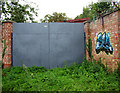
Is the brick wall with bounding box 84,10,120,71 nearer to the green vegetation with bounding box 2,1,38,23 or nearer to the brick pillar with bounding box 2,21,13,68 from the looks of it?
the brick pillar with bounding box 2,21,13,68

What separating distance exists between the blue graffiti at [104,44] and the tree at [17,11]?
Answer: 31.0 ft

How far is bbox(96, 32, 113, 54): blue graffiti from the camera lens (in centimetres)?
482

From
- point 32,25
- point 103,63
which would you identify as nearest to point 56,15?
point 32,25

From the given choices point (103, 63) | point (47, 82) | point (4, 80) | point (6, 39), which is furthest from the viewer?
point (6, 39)

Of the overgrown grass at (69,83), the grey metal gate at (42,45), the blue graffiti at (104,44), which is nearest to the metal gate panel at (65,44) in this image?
the grey metal gate at (42,45)

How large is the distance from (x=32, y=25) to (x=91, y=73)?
132 inches

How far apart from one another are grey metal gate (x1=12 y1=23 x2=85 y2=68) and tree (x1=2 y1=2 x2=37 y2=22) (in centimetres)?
692

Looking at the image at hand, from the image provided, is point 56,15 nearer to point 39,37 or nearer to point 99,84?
point 39,37

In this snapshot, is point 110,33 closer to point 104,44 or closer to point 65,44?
point 104,44

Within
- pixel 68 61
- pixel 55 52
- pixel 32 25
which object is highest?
pixel 32 25

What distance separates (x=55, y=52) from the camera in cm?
628

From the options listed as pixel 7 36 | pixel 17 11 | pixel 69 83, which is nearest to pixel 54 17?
pixel 17 11

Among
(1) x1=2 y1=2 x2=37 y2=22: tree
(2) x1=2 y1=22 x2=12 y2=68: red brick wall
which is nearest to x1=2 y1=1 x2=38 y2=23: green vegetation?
(1) x1=2 y1=2 x2=37 y2=22: tree

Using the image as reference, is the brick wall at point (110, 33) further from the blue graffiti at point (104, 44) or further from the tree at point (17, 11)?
the tree at point (17, 11)
